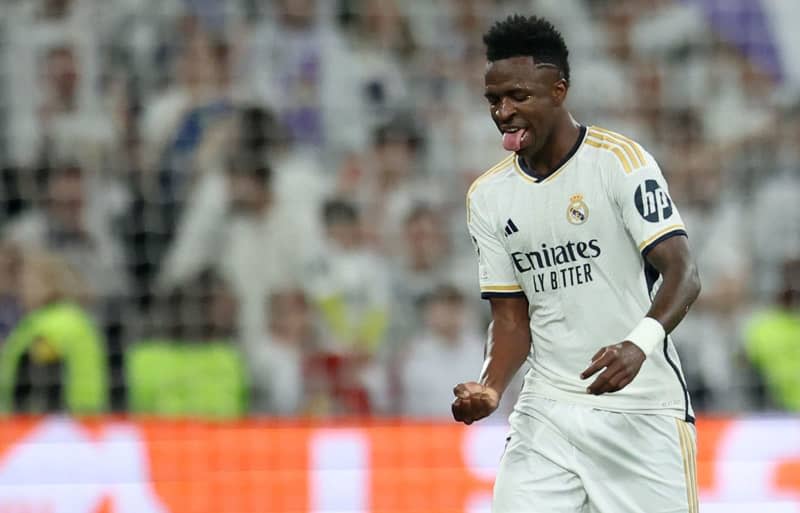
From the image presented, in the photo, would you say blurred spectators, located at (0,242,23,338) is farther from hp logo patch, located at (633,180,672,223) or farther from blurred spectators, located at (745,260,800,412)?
hp logo patch, located at (633,180,672,223)

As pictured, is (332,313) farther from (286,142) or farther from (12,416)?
(12,416)

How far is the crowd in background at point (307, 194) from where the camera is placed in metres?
6.89

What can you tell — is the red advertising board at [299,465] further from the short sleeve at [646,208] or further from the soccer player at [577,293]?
the short sleeve at [646,208]

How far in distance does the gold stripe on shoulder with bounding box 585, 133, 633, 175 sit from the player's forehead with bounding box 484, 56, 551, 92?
0.76 feet

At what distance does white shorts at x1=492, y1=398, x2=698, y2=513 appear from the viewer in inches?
150

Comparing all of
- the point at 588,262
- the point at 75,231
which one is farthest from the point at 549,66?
the point at 75,231

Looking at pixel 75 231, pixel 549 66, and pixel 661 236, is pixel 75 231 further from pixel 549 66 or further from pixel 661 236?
pixel 661 236

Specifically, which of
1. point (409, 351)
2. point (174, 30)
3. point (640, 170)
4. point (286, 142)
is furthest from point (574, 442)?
point (174, 30)

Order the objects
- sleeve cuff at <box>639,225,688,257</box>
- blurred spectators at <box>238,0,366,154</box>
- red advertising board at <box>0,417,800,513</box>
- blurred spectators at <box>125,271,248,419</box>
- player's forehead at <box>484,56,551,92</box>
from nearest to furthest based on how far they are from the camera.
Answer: sleeve cuff at <box>639,225,688,257</box> → player's forehead at <box>484,56,551,92</box> → red advertising board at <box>0,417,800,513</box> → blurred spectators at <box>125,271,248,419</box> → blurred spectators at <box>238,0,366,154</box>

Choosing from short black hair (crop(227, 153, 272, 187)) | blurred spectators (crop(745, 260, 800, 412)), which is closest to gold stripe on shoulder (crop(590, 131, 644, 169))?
short black hair (crop(227, 153, 272, 187))

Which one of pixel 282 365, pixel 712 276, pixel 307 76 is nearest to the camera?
pixel 282 365

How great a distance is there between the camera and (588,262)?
151 inches

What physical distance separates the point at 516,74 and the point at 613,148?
324 millimetres

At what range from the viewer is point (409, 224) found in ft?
24.1
